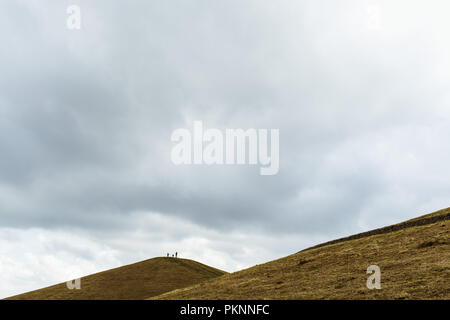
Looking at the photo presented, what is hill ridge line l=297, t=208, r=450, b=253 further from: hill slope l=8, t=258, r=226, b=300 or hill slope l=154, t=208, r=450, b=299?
hill slope l=8, t=258, r=226, b=300

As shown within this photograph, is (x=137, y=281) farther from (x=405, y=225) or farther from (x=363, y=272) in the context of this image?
(x=363, y=272)

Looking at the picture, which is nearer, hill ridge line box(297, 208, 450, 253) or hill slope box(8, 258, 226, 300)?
hill ridge line box(297, 208, 450, 253)

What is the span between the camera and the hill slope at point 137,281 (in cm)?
5844

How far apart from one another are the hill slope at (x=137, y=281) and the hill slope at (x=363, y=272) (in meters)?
22.1

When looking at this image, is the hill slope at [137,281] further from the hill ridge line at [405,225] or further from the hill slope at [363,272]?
the hill ridge line at [405,225]

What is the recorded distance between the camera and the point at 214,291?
38.4 m

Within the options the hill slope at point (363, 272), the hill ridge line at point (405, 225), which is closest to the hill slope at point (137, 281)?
the hill slope at point (363, 272)

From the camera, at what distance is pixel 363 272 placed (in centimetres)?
3139

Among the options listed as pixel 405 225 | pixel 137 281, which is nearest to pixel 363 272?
pixel 405 225

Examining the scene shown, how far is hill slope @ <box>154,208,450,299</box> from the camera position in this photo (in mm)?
24344

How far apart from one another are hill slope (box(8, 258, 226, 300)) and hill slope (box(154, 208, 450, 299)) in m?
22.1

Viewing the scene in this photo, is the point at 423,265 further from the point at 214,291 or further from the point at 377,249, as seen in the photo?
the point at 214,291

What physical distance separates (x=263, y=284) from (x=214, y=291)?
5421 millimetres

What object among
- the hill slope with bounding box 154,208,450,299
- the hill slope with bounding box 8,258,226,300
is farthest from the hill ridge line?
the hill slope with bounding box 8,258,226,300
